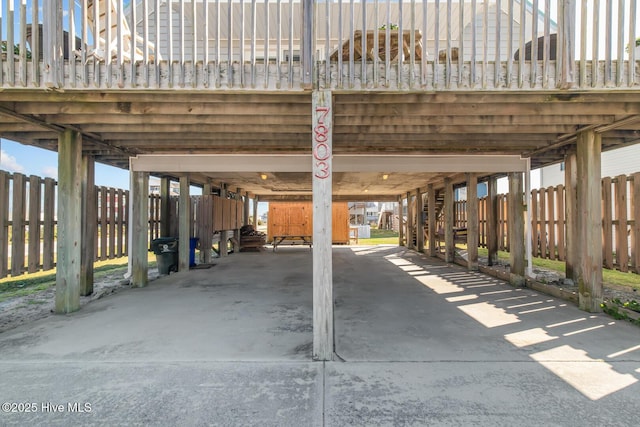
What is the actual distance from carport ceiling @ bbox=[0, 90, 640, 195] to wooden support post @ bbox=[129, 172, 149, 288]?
74 cm

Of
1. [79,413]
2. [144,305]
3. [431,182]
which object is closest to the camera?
[79,413]

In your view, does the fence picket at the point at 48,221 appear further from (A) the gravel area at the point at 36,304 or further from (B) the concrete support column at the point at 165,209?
(B) the concrete support column at the point at 165,209

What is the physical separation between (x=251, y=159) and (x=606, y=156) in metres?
14.5

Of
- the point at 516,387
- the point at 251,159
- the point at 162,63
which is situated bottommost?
the point at 516,387

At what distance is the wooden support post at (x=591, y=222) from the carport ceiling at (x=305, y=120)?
1.03 feet

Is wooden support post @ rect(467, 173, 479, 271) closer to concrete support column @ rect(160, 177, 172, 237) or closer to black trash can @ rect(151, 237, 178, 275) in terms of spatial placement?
black trash can @ rect(151, 237, 178, 275)

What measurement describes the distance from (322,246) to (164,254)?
666 cm

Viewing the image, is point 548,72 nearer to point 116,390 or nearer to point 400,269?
point 116,390

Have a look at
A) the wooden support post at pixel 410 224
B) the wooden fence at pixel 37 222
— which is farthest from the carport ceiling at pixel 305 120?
the wooden support post at pixel 410 224

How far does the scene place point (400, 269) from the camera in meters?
9.25

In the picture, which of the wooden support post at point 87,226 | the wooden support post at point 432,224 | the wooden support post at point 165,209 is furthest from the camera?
the wooden support post at point 432,224

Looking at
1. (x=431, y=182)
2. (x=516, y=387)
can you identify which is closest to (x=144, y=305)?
(x=516, y=387)

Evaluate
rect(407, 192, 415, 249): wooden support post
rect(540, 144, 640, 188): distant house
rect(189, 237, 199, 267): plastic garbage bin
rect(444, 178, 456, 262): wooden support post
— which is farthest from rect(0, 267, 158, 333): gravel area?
rect(540, 144, 640, 188): distant house

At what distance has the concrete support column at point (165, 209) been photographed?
972 cm
